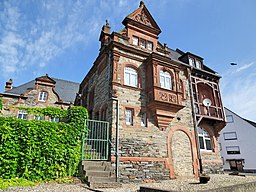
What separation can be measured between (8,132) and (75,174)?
3521 millimetres

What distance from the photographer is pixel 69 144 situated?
8.56 metres

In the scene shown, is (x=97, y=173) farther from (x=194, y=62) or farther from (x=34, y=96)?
(x=34, y=96)

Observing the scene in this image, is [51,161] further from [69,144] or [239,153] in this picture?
[239,153]

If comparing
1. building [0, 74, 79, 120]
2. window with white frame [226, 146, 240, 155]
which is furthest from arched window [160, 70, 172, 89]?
window with white frame [226, 146, 240, 155]

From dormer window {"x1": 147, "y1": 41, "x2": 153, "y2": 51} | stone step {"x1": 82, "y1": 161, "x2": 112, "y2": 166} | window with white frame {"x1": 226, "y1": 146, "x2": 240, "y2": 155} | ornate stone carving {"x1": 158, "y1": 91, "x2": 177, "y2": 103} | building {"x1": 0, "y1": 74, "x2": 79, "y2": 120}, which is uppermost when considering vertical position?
dormer window {"x1": 147, "y1": 41, "x2": 153, "y2": 51}

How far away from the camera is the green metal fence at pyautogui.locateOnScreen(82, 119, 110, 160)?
911 cm

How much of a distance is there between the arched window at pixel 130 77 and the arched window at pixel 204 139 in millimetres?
6961

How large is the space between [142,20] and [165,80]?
540cm

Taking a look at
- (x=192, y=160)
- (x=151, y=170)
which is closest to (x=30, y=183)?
(x=151, y=170)

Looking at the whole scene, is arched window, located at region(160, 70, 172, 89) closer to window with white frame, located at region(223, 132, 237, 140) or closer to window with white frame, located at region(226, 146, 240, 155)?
window with white frame, located at region(223, 132, 237, 140)

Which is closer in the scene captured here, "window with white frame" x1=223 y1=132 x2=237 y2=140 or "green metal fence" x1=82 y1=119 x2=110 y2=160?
"green metal fence" x1=82 y1=119 x2=110 y2=160

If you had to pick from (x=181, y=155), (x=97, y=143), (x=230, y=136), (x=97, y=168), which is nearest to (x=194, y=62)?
(x=181, y=155)

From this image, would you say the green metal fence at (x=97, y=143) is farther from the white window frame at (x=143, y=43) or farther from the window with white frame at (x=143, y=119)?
the white window frame at (x=143, y=43)

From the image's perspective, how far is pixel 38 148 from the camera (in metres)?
7.85
